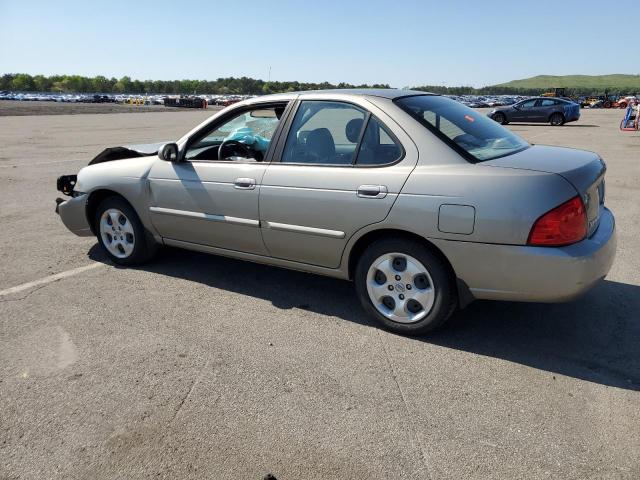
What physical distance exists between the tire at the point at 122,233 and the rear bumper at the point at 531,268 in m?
2.96

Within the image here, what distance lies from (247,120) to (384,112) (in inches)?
57.5

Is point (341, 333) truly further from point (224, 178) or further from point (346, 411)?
point (224, 178)

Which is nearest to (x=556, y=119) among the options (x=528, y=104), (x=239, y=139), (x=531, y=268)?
(x=528, y=104)

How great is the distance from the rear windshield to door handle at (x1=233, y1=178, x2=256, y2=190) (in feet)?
4.14

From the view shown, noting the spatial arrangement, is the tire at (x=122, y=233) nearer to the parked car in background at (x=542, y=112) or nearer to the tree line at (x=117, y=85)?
the parked car in background at (x=542, y=112)

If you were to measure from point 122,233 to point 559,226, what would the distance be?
3898mm

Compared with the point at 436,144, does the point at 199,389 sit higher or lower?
lower

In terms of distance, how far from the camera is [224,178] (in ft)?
14.2

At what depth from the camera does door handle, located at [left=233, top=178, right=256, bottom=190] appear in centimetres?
414

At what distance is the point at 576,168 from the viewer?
11.0 ft

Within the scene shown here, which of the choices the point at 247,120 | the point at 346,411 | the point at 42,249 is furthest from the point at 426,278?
the point at 42,249

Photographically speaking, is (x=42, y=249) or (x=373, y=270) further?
(x=42, y=249)

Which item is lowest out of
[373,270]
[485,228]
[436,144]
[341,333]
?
[341,333]

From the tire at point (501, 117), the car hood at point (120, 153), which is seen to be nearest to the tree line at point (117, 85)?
the tire at point (501, 117)
